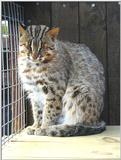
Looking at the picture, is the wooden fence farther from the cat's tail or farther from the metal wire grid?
the cat's tail

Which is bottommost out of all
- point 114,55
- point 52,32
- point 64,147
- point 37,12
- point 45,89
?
point 64,147

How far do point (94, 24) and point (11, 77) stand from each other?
512 millimetres

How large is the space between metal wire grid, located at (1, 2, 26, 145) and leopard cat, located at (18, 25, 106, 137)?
59 millimetres

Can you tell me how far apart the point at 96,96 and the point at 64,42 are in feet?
1.12

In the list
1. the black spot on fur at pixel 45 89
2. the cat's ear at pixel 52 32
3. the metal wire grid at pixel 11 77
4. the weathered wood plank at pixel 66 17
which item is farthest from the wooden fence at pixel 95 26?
the black spot on fur at pixel 45 89

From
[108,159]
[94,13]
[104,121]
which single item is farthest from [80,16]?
[108,159]

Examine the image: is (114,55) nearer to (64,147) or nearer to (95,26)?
(95,26)

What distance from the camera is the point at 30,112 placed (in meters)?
2.11

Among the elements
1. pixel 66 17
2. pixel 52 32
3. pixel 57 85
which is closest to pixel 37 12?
pixel 66 17

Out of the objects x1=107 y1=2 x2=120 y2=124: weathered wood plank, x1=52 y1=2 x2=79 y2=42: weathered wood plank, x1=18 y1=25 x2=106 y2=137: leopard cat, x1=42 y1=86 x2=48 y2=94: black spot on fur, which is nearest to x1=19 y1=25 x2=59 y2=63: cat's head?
x1=18 y1=25 x2=106 y2=137: leopard cat

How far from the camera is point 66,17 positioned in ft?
6.73

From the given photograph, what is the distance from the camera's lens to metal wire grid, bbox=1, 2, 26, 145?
1851mm

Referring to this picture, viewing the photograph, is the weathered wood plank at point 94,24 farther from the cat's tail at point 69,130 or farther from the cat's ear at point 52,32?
the cat's tail at point 69,130

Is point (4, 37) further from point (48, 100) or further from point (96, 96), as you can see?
point (96, 96)
